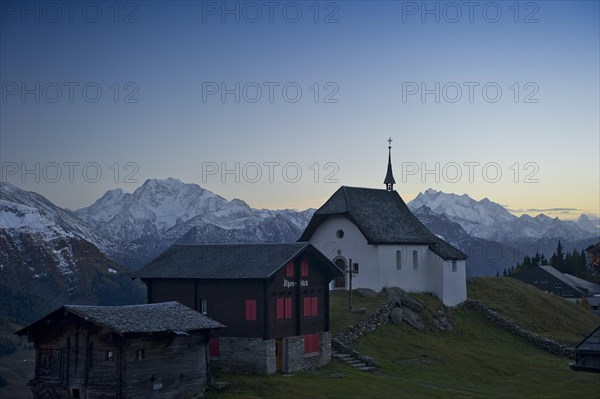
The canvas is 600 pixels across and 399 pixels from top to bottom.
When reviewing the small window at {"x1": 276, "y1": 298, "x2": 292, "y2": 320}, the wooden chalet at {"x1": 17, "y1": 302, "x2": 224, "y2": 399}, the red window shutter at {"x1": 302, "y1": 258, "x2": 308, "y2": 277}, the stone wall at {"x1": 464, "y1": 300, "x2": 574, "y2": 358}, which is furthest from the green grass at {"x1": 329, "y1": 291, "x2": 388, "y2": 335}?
the wooden chalet at {"x1": 17, "y1": 302, "x2": 224, "y2": 399}

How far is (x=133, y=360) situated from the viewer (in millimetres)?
39062

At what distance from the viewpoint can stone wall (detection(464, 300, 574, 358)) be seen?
6506cm

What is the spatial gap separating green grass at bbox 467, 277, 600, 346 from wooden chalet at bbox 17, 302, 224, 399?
37098 millimetres

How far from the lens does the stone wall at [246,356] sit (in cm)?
4719

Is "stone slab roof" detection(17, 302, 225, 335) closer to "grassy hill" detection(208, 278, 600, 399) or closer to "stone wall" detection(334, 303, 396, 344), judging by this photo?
"grassy hill" detection(208, 278, 600, 399)

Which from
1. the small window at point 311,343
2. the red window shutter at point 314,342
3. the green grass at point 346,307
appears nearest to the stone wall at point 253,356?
the small window at point 311,343

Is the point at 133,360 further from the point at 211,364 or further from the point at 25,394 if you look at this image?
the point at 25,394

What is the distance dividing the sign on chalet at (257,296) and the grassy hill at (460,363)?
1755 mm

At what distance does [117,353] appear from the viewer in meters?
38.5

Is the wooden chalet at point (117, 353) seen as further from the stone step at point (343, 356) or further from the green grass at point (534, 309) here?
the green grass at point (534, 309)

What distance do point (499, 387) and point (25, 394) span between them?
129m

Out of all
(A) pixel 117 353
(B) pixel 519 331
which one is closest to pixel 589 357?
(A) pixel 117 353

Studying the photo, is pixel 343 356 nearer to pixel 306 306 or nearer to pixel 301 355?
pixel 301 355

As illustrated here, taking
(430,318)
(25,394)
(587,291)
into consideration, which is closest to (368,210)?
(430,318)
